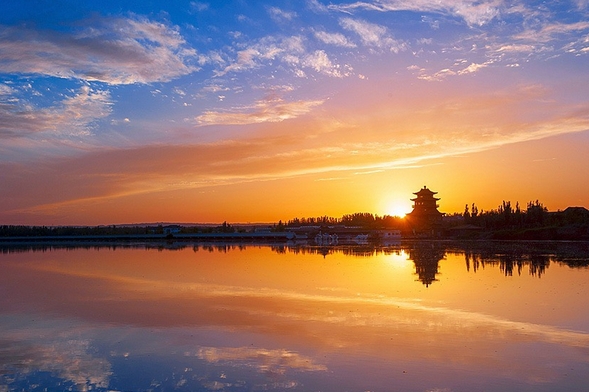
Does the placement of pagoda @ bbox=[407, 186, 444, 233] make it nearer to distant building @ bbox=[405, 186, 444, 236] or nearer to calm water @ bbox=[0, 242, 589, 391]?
distant building @ bbox=[405, 186, 444, 236]

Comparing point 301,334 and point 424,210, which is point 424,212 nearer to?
point 424,210

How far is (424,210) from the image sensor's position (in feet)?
329

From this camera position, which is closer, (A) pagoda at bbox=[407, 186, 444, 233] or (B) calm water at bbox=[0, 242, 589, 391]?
(B) calm water at bbox=[0, 242, 589, 391]

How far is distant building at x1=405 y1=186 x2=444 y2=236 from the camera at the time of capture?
97.6 metres

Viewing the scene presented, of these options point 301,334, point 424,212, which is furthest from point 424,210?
point 301,334

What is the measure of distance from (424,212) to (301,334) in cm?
8796

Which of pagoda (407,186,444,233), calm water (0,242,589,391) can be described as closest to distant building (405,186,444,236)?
pagoda (407,186,444,233)

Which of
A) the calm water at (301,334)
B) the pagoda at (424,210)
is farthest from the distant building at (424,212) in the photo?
the calm water at (301,334)

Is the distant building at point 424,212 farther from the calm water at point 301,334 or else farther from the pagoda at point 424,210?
the calm water at point 301,334

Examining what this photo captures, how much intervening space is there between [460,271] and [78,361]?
24442mm

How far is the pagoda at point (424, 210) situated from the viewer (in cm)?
9869

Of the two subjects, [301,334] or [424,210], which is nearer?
[301,334]

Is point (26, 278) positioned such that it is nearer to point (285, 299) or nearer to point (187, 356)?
point (285, 299)

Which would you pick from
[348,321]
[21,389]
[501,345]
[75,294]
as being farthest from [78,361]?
[75,294]
